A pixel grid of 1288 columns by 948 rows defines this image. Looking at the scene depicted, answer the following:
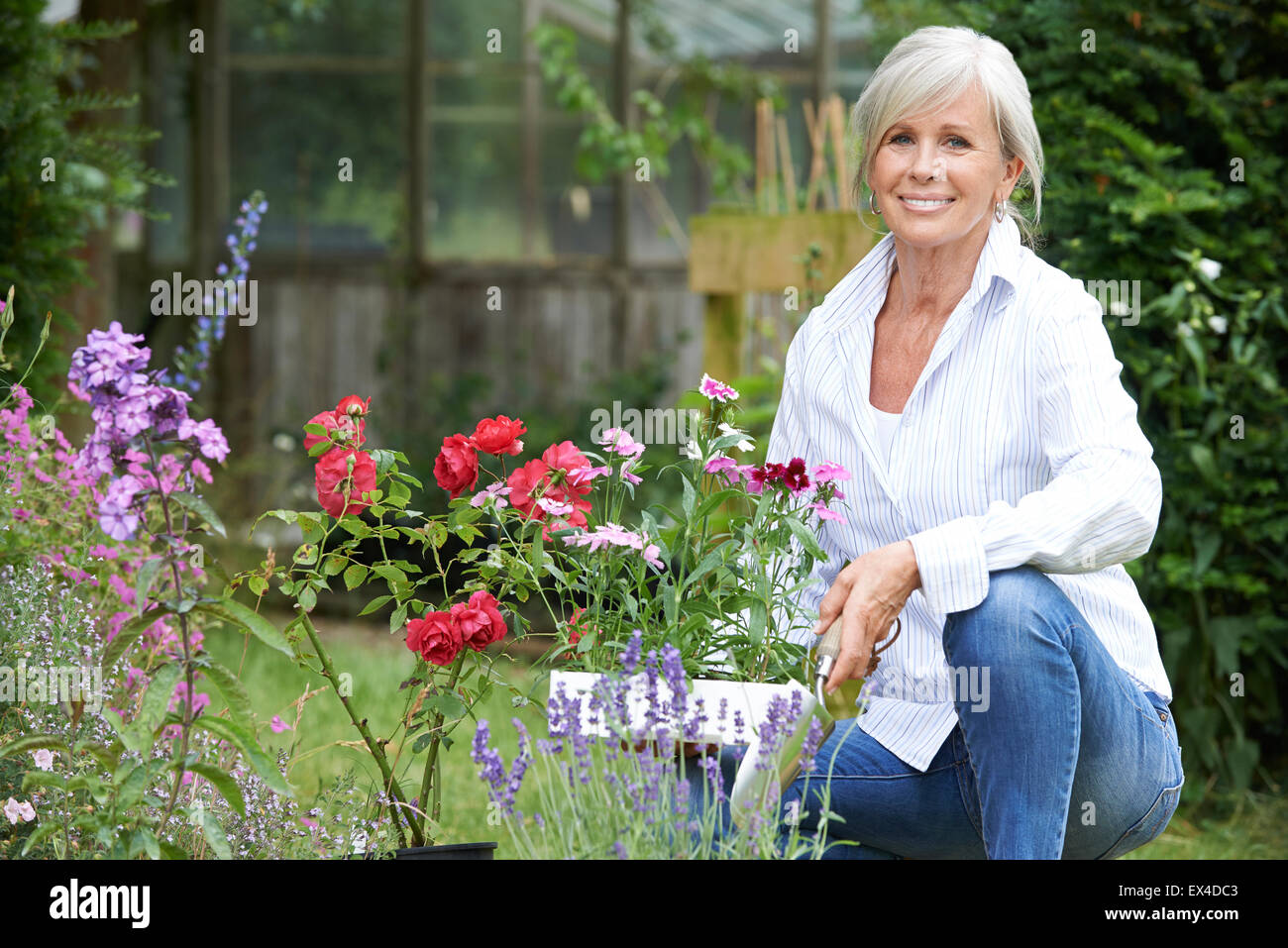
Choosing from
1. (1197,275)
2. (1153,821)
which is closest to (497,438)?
(1153,821)

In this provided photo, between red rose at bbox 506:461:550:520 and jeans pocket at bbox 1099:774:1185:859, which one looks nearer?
red rose at bbox 506:461:550:520

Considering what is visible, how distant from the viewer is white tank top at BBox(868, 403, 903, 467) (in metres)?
2.02

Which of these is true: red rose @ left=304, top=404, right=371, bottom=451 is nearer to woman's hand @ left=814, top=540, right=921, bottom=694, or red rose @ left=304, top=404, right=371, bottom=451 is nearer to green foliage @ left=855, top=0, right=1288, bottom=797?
woman's hand @ left=814, top=540, right=921, bottom=694

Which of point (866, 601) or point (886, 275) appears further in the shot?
point (886, 275)

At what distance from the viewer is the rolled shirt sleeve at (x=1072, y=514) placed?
1.65 meters

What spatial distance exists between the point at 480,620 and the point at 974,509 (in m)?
0.73

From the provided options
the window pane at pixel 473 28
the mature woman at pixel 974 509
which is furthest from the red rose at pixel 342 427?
the window pane at pixel 473 28

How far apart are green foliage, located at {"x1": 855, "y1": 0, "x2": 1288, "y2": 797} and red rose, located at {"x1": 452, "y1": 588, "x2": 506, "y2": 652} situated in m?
1.99

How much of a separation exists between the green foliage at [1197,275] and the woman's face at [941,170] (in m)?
1.41

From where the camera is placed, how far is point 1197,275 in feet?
10.9

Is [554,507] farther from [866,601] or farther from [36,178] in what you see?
[36,178]

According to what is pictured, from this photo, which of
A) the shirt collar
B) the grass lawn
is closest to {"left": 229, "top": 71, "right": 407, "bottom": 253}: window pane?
the grass lawn

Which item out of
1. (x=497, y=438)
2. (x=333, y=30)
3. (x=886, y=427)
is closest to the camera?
(x=497, y=438)

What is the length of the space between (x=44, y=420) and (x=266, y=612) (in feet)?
14.1
